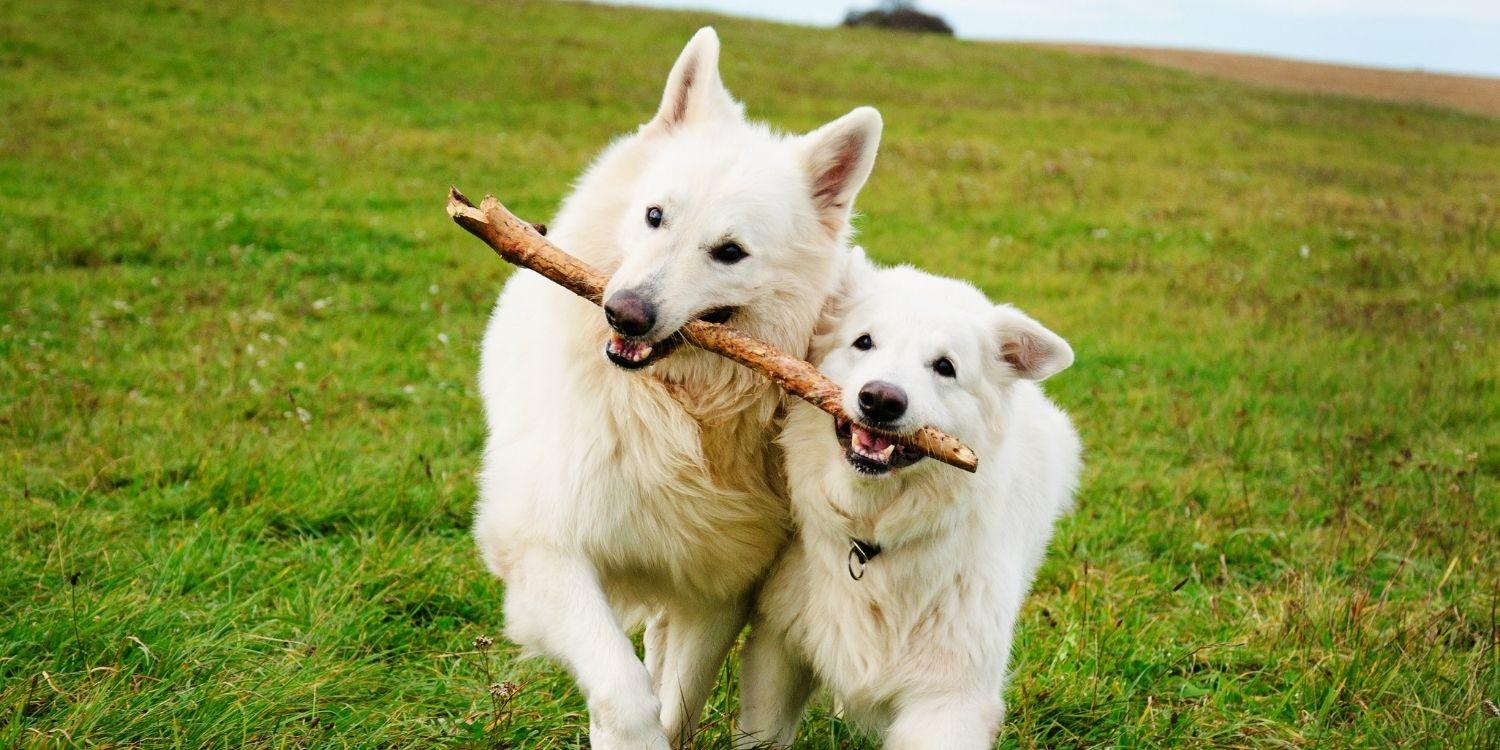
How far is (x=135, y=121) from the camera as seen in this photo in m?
16.4

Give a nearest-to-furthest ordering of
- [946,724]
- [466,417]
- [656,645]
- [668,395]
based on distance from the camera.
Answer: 1. [946,724]
2. [668,395]
3. [656,645]
4. [466,417]

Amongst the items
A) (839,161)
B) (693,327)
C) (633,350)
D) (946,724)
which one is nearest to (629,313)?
(633,350)

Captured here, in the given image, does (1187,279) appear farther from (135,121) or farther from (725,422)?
(135,121)

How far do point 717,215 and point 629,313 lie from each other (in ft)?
1.79

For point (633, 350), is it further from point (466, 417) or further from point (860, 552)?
point (466, 417)

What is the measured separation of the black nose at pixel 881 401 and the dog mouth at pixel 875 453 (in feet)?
0.21

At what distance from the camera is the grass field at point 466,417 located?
393 centimetres

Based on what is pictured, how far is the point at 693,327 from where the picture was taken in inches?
144

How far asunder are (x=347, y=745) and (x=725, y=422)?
60.2 inches

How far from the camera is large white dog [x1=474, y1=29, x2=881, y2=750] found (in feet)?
11.8

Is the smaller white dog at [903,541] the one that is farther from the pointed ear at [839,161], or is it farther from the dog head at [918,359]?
the pointed ear at [839,161]

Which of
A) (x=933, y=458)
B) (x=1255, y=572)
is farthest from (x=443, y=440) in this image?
(x=1255, y=572)

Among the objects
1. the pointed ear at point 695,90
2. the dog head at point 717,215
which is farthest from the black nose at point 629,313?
the pointed ear at point 695,90

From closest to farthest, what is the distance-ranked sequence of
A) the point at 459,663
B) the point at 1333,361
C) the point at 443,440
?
the point at 459,663 < the point at 443,440 < the point at 1333,361
